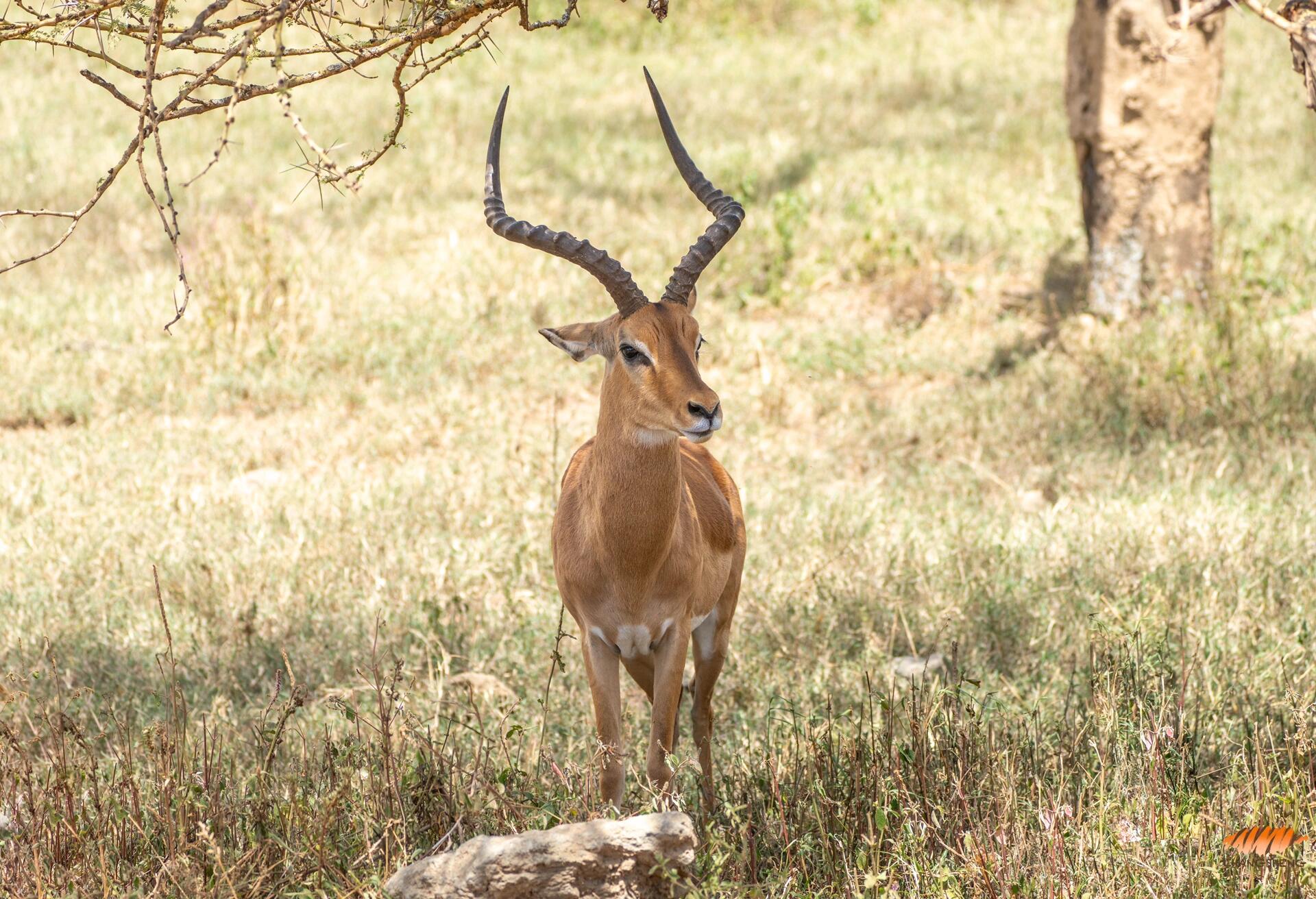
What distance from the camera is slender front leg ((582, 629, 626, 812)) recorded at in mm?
4324

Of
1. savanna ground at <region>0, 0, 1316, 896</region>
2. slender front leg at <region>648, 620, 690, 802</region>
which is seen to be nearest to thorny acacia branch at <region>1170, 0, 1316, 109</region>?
savanna ground at <region>0, 0, 1316, 896</region>

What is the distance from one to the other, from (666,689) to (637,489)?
2.17 ft

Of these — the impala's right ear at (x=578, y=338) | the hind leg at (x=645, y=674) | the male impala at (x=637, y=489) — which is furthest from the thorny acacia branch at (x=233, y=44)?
the hind leg at (x=645, y=674)

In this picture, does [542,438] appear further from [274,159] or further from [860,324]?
[274,159]

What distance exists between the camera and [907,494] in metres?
7.31

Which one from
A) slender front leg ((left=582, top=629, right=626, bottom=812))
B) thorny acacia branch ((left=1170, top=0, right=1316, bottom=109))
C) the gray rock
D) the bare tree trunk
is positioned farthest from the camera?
the bare tree trunk

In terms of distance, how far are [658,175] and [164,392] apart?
18.0ft

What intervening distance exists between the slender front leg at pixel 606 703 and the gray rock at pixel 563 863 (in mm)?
1035

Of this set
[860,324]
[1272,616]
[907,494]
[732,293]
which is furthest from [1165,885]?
[732,293]

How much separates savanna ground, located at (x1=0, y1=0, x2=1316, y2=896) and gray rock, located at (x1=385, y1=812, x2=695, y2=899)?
0.47 ft

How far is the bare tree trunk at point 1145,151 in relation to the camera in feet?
29.1

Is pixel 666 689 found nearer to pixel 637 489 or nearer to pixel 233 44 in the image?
pixel 637 489

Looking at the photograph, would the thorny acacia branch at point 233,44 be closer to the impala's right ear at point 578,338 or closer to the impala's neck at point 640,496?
the impala's right ear at point 578,338

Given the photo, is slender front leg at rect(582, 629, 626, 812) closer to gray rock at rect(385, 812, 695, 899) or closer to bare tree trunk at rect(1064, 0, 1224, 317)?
gray rock at rect(385, 812, 695, 899)
